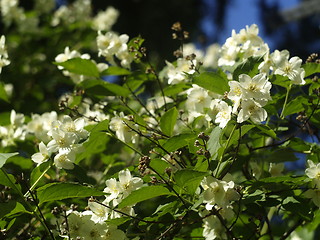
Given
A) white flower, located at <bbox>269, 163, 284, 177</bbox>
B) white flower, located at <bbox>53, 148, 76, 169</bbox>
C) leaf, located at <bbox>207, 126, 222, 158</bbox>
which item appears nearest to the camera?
leaf, located at <bbox>207, 126, 222, 158</bbox>

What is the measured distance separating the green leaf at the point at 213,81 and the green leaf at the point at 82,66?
1.74ft

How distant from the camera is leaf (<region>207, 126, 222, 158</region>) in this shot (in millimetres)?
1266

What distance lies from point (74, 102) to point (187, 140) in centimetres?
68

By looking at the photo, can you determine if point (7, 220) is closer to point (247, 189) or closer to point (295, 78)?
point (247, 189)

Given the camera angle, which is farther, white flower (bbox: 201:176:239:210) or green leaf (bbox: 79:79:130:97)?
green leaf (bbox: 79:79:130:97)

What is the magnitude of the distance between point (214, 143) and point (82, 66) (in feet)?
2.28

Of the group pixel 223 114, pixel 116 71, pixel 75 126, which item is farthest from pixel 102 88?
pixel 223 114

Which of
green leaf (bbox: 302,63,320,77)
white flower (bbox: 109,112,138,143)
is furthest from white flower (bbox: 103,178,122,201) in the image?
green leaf (bbox: 302,63,320,77)

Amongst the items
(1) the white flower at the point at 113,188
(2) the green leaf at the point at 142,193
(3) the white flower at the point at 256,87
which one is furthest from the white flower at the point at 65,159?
(3) the white flower at the point at 256,87

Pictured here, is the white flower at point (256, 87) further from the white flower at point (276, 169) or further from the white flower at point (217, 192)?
the white flower at point (276, 169)

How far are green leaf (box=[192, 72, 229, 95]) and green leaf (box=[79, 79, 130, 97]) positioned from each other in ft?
1.48

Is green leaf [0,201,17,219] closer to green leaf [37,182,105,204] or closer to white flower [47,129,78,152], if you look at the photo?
green leaf [37,182,105,204]

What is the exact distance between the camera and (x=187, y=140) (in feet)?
4.34

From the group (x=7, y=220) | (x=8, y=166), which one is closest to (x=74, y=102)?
(x=8, y=166)
